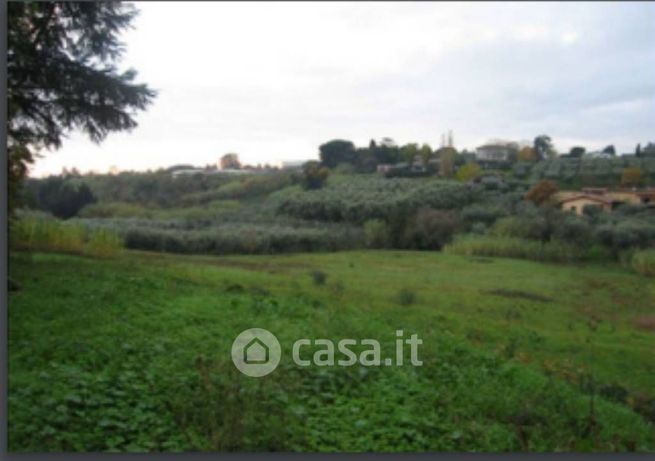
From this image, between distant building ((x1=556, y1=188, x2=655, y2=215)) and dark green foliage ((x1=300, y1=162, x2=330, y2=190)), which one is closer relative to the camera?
distant building ((x1=556, y1=188, x2=655, y2=215))

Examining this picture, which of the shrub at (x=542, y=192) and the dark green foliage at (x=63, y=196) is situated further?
the dark green foliage at (x=63, y=196)

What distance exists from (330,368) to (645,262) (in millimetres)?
2542

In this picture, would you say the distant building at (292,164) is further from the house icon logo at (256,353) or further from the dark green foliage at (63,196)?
the dark green foliage at (63,196)

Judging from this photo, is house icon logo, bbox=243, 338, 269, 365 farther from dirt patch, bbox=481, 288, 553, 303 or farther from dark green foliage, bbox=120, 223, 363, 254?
dirt patch, bbox=481, 288, 553, 303

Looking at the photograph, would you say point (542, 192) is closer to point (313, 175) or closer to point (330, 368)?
point (313, 175)

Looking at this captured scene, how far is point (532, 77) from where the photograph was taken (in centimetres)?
523

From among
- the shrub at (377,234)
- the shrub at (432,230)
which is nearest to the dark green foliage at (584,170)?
the shrub at (432,230)

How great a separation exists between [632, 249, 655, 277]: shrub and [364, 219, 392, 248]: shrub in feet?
6.31

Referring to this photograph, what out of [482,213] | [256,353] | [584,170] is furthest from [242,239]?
[584,170]

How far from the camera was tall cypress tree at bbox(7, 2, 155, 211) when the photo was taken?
5.45m

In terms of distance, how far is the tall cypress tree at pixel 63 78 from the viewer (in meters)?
5.45

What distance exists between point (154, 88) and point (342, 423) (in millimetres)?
2956

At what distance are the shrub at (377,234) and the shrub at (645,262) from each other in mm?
1922

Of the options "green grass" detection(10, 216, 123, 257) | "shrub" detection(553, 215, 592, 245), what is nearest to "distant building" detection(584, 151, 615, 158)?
"shrub" detection(553, 215, 592, 245)
